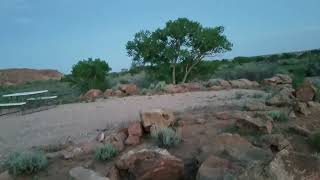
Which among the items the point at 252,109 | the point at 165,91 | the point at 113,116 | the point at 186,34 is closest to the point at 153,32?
the point at 186,34

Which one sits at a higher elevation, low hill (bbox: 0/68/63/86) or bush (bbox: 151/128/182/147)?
low hill (bbox: 0/68/63/86)

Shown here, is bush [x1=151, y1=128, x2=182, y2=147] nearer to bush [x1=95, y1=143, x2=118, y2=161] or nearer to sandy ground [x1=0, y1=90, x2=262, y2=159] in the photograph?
bush [x1=95, y1=143, x2=118, y2=161]

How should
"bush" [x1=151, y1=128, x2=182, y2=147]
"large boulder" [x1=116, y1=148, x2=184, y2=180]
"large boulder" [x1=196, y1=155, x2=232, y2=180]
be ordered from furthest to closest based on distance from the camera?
"bush" [x1=151, y1=128, x2=182, y2=147] → "large boulder" [x1=116, y1=148, x2=184, y2=180] → "large boulder" [x1=196, y1=155, x2=232, y2=180]

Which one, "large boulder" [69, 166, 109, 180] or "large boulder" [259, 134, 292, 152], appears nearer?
"large boulder" [69, 166, 109, 180]

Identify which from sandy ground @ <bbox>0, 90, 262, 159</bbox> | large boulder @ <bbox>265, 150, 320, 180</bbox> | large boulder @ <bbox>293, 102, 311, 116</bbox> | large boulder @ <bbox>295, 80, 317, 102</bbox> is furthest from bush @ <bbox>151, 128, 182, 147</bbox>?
large boulder @ <bbox>295, 80, 317, 102</bbox>

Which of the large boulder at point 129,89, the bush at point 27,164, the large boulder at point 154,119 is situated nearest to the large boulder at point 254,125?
the large boulder at point 154,119

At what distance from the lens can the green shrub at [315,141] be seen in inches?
264

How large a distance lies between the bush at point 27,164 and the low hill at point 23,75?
280 feet

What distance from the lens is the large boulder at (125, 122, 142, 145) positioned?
758cm

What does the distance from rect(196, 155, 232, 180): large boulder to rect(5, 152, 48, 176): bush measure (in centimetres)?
295

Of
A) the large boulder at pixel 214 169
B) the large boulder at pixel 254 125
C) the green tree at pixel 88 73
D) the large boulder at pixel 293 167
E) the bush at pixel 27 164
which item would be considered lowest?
the bush at pixel 27 164

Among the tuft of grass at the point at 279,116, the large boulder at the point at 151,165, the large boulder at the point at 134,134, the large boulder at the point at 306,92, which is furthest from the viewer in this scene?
the large boulder at the point at 306,92

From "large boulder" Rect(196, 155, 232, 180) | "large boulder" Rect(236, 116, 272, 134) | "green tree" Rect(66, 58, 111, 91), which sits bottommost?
"large boulder" Rect(196, 155, 232, 180)

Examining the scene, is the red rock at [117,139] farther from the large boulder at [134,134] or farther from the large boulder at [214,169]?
the large boulder at [214,169]
